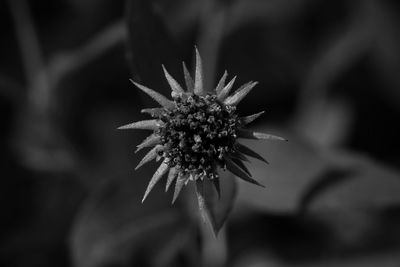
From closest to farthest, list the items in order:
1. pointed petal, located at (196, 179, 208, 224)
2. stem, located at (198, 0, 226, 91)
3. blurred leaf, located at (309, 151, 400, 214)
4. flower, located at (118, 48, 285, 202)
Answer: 1. pointed petal, located at (196, 179, 208, 224)
2. flower, located at (118, 48, 285, 202)
3. blurred leaf, located at (309, 151, 400, 214)
4. stem, located at (198, 0, 226, 91)

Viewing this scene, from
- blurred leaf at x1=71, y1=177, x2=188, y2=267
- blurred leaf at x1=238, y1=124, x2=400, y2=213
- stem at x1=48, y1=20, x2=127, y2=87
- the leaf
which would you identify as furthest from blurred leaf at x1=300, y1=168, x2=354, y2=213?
stem at x1=48, y1=20, x2=127, y2=87

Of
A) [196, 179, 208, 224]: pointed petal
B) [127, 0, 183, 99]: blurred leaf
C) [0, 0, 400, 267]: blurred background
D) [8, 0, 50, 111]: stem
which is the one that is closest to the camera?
[196, 179, 208, 224]: pointed petal

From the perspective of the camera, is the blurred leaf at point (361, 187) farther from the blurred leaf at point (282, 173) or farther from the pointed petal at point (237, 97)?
the pointed petal at point (237, 97)

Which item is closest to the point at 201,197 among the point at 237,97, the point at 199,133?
the point at 199,133

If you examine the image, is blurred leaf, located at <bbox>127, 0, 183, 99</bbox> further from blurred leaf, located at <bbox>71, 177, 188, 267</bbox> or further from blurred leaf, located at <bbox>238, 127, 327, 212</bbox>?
blurred leaf, located at <bbox>71, 177, 188, 267</bbox>

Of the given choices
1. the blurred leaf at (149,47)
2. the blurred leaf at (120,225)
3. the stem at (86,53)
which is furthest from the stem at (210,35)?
the blurred leaf at (120,225)

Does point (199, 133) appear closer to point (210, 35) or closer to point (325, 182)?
point (325, 182)

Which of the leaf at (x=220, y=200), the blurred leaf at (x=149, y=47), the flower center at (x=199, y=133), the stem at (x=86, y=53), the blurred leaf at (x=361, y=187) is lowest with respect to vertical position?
the blurred leaf at (x=361, y=187)
